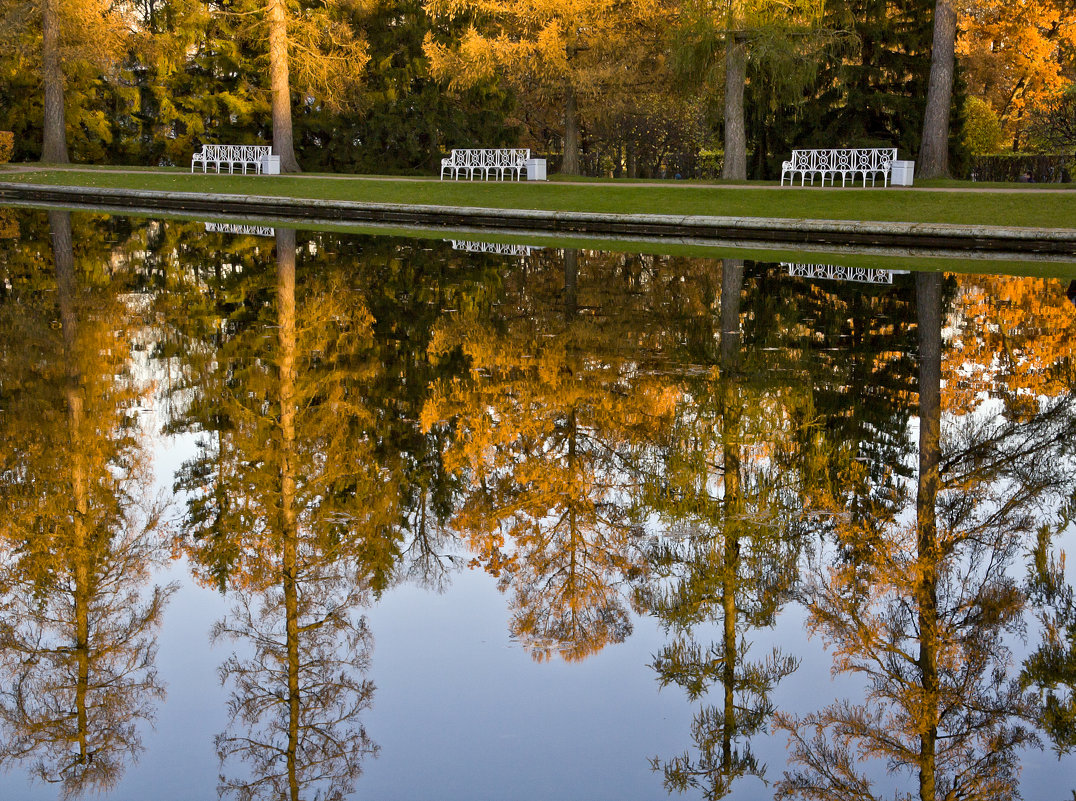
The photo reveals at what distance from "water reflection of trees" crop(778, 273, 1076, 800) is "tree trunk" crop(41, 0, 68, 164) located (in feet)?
126

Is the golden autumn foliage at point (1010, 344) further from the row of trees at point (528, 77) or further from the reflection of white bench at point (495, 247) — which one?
the row of trees at point (528, 77)

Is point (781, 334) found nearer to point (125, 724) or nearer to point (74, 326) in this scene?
point (74, 326)

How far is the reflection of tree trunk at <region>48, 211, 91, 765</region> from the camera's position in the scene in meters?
4.60

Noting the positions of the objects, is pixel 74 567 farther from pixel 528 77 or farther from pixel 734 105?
pixel 528 77

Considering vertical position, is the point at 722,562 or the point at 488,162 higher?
the point at 488,162

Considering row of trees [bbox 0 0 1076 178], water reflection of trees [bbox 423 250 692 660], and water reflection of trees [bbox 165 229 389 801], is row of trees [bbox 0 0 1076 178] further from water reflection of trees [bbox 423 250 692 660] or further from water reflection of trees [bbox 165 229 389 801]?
→ water reflection of trees [bbox 165 229 389 801]

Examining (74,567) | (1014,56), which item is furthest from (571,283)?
(1014,56)

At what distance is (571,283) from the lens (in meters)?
15.6

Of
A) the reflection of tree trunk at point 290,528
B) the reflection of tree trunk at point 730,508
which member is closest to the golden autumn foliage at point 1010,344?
the reflection of tree trunk at point 730,508

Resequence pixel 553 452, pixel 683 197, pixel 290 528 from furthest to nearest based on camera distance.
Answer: pixel 683 197
pixel 553 452
pixel 290 528

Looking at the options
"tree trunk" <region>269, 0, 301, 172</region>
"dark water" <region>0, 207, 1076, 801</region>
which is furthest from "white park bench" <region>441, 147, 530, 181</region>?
"dark water" <region>0, 207, 1076, 801</region>

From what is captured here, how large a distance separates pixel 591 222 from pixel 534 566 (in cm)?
1884

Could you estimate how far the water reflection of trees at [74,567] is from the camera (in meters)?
4.32

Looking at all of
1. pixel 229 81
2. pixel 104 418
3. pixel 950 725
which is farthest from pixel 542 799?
pixel 229 81
